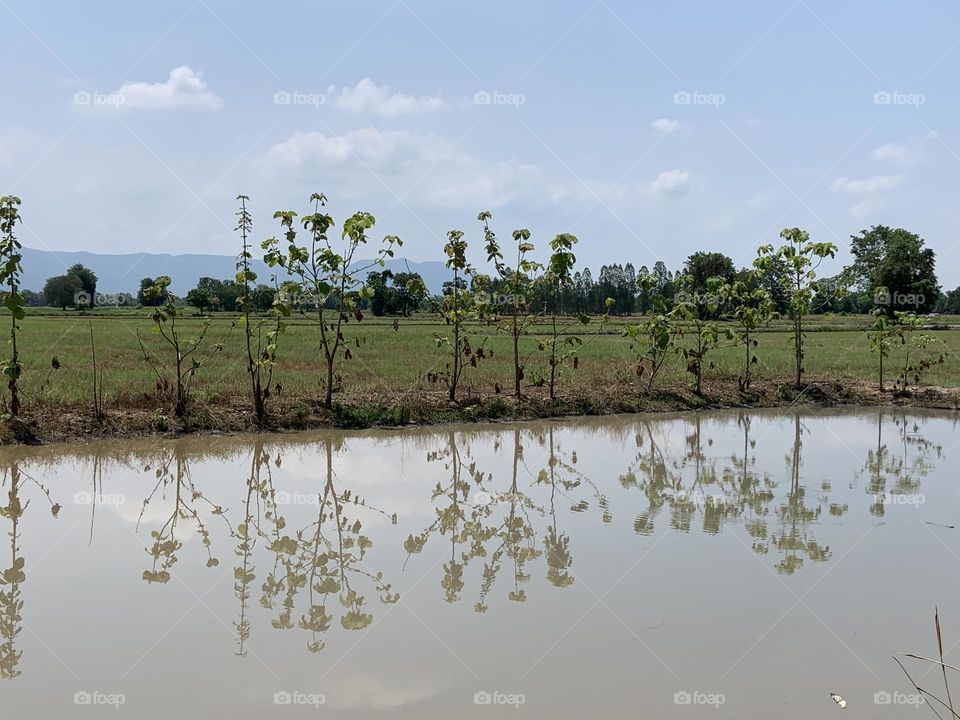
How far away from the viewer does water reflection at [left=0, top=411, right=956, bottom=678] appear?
17.7ft

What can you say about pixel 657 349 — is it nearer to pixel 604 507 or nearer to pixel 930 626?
pixel 604 507

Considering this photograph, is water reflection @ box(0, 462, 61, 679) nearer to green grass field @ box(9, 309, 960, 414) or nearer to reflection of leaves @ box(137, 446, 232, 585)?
reflection of leaves @ box(137, 446, 232, 585)

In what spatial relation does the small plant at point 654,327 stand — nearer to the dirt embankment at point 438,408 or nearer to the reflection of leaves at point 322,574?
the dirt embankment at point 438,408

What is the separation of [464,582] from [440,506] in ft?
7.06

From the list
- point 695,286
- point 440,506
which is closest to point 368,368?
point 440,506

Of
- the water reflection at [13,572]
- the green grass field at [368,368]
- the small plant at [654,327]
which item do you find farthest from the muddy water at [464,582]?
the small plant at [654,327]

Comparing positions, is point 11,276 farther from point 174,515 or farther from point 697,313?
point 697,313

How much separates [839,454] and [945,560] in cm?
426

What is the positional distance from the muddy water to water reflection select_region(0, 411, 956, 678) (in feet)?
0.11

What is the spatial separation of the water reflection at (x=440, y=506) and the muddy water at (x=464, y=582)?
1.4 inches

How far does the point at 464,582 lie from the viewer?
18.0 ft

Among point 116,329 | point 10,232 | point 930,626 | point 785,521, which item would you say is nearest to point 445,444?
point 785,521

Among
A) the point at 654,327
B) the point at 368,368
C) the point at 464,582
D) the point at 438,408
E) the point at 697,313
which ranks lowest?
the point at 464,582

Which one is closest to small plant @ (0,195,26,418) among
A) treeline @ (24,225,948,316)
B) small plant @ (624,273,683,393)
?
small plant @ (624,273,683,393)
